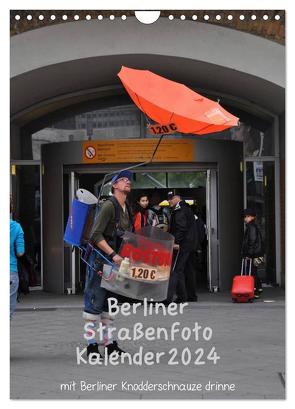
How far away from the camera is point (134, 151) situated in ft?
48.3

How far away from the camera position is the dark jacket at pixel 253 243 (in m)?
14.2

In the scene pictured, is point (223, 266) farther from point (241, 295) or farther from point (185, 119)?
point (185, 119)

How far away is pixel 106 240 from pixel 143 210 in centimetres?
509

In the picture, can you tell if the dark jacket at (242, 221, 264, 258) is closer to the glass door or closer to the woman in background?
the woman in background

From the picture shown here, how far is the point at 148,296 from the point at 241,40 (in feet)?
20.6

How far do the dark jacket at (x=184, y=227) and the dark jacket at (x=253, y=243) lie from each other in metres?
0.95

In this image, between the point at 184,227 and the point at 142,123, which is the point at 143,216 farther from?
the point at 142,123

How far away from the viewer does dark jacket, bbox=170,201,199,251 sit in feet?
43.5

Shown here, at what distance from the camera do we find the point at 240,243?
15703 mm

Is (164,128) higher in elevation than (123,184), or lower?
higher

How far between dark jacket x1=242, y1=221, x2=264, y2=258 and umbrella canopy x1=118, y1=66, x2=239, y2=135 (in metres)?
7.11

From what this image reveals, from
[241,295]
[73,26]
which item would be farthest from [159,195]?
[73,26]

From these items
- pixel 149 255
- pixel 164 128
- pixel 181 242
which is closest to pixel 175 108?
pixel 164 128

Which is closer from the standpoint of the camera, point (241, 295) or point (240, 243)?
point (241, 295)
